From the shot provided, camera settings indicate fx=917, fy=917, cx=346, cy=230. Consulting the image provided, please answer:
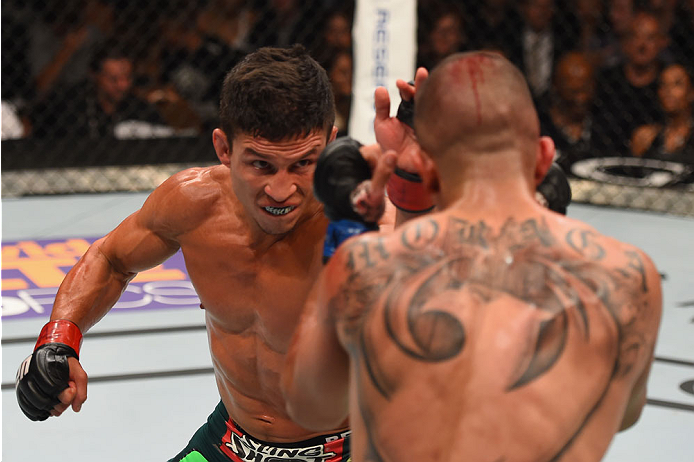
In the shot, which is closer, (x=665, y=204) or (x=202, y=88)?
(x=665, y=204)

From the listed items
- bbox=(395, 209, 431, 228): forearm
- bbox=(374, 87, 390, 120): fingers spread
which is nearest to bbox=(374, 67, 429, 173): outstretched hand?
bbox=(374, 87, 390, 120): fingers spread

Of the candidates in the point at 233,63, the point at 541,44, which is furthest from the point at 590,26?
the point at 233,63

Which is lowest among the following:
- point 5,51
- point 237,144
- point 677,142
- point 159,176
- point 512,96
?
point 159,176

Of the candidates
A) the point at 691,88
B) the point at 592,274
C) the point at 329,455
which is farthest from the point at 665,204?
the point at 592,274

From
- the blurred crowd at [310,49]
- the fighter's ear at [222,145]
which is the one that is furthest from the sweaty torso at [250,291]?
the blurred crowd at [310,49]

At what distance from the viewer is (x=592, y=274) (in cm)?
104

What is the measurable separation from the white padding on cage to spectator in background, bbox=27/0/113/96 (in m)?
1.81

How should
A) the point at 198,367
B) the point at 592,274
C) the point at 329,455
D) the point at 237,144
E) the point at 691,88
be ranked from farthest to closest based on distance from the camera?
the point at 691,88, the point at 198,367, the point at 329,455, the point at 237,144, the point at 592,274

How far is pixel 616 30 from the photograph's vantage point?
4.77 m

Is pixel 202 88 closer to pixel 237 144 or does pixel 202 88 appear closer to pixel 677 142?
pixel 677 142

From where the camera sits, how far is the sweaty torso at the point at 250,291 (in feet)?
5.32

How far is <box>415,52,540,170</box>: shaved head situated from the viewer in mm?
1039

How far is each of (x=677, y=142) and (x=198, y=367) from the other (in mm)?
2859

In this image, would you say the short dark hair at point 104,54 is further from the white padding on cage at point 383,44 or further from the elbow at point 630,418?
the elbow at point 630,418
